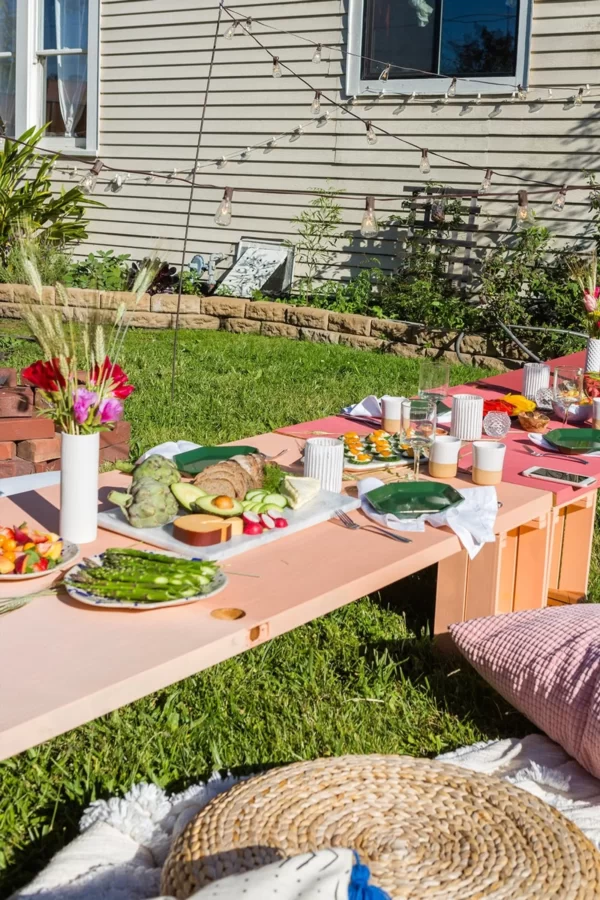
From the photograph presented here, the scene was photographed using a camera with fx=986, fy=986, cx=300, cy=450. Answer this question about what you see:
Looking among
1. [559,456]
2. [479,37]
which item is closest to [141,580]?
[559,456]

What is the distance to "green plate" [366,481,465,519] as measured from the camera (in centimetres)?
253

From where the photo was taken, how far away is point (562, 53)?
311 inches

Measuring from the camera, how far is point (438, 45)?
866 cm

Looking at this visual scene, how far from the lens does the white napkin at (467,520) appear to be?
2447 mm

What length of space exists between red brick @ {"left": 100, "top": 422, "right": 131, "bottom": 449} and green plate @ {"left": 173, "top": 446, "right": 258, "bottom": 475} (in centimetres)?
162

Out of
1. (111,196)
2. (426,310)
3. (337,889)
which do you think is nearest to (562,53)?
(426,310)

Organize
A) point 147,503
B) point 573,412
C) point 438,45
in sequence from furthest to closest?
point 438,45 < point 573,412 < point 147,503

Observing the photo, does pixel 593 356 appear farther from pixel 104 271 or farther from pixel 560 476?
pixel 104 271

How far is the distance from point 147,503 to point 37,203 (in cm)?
838

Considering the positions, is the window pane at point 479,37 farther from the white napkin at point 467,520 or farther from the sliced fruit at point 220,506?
the sliced fruit at point 220,506

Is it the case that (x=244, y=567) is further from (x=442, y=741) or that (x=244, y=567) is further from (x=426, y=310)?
(x=426, y=310)

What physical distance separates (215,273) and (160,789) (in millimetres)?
Answer: 8267

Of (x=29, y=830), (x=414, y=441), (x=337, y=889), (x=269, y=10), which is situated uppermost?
(x=269, y=10)

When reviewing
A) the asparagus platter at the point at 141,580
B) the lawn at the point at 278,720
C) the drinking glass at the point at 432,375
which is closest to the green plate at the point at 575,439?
the drinking glass at the point at 432,375
